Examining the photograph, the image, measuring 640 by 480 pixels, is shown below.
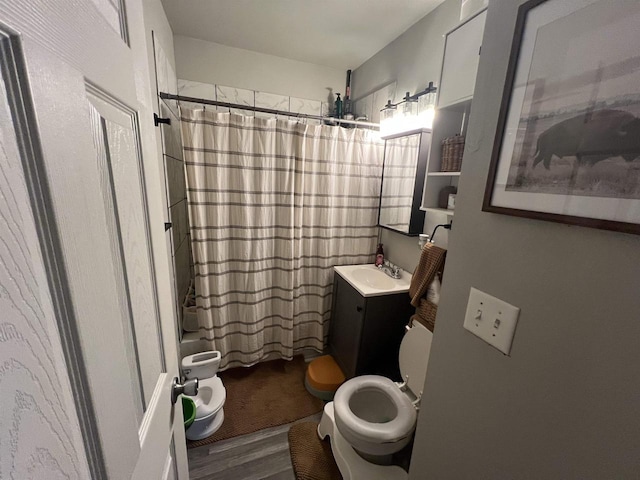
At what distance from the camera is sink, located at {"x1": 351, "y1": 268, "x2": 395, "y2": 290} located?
187cm

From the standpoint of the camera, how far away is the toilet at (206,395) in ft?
4.81

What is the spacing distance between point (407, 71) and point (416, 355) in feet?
6.11

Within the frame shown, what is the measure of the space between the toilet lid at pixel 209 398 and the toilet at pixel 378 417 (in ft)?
2.09

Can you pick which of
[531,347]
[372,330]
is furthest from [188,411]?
[531,347]

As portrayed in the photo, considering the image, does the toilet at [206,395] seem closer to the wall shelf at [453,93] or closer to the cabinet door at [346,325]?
the cabinet door at [346,325]

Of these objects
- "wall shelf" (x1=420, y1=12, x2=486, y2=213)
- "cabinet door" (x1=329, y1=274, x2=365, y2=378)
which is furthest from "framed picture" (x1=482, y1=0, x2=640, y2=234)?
"cabinet door" (x1=329, y1=274, x2=365, y2=378)

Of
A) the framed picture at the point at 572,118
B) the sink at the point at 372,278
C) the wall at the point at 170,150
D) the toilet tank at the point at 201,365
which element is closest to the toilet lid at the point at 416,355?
the sink at the point at 372,278

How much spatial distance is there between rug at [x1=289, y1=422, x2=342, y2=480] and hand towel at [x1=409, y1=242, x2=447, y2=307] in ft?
3.28

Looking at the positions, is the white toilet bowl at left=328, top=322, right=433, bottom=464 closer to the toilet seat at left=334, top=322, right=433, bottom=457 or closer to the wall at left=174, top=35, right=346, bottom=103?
the toilet seat at left=334, top=322, right=433, bottom=457

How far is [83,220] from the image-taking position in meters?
0.32

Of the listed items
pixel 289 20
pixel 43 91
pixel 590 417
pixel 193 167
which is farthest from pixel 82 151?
pixel 289 20

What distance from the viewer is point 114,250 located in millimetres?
426

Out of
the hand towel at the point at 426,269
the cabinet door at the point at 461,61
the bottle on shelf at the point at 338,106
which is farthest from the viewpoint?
the bottle on shelf at the point at 338,106

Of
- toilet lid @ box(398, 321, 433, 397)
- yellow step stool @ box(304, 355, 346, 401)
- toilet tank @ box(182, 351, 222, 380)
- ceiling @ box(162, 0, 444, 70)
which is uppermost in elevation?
ceiling @ box(162, 0, 444, 70)
